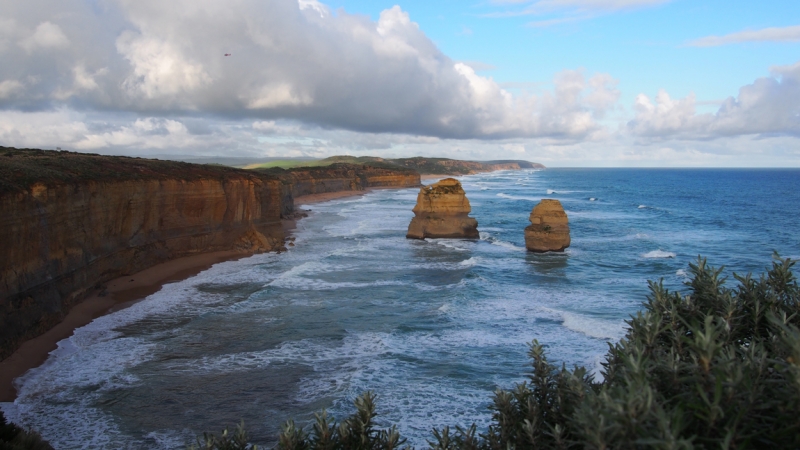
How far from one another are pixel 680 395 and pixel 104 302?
75.3ft

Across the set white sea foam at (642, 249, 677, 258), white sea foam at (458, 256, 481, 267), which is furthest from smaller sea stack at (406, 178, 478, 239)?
white sea foam at (642, 249, 677, 258)

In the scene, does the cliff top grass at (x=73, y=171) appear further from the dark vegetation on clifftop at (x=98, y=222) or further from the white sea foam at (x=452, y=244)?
A: the white sea foam at (x=452, y=244)

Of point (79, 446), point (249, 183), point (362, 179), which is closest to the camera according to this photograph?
point (79, 446)

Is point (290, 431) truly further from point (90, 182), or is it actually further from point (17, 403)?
point (90, 182)

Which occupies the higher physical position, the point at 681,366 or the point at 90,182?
the point at 90,182

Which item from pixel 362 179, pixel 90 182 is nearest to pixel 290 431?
pixel 90 182

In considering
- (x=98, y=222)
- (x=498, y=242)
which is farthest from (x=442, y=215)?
(x=98, y=222)

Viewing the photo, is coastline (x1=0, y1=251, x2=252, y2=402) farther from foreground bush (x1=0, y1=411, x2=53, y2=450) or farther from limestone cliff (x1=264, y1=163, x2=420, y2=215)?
limestone cliff (x1=264, y1=163, x2=420, y2=215)

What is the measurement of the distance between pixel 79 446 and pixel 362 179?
107113 mm

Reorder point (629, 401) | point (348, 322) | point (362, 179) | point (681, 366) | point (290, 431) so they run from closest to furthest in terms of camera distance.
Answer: point (629, 401) → point (681, 366) → point (290, 431) → point (348, 322) → point (362, 179)

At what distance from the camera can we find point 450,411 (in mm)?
13438

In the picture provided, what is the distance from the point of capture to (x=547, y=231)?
3562 centimetres

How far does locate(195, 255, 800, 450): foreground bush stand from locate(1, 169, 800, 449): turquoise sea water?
6.21 meters

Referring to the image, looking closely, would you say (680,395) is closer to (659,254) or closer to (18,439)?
(18,439)
